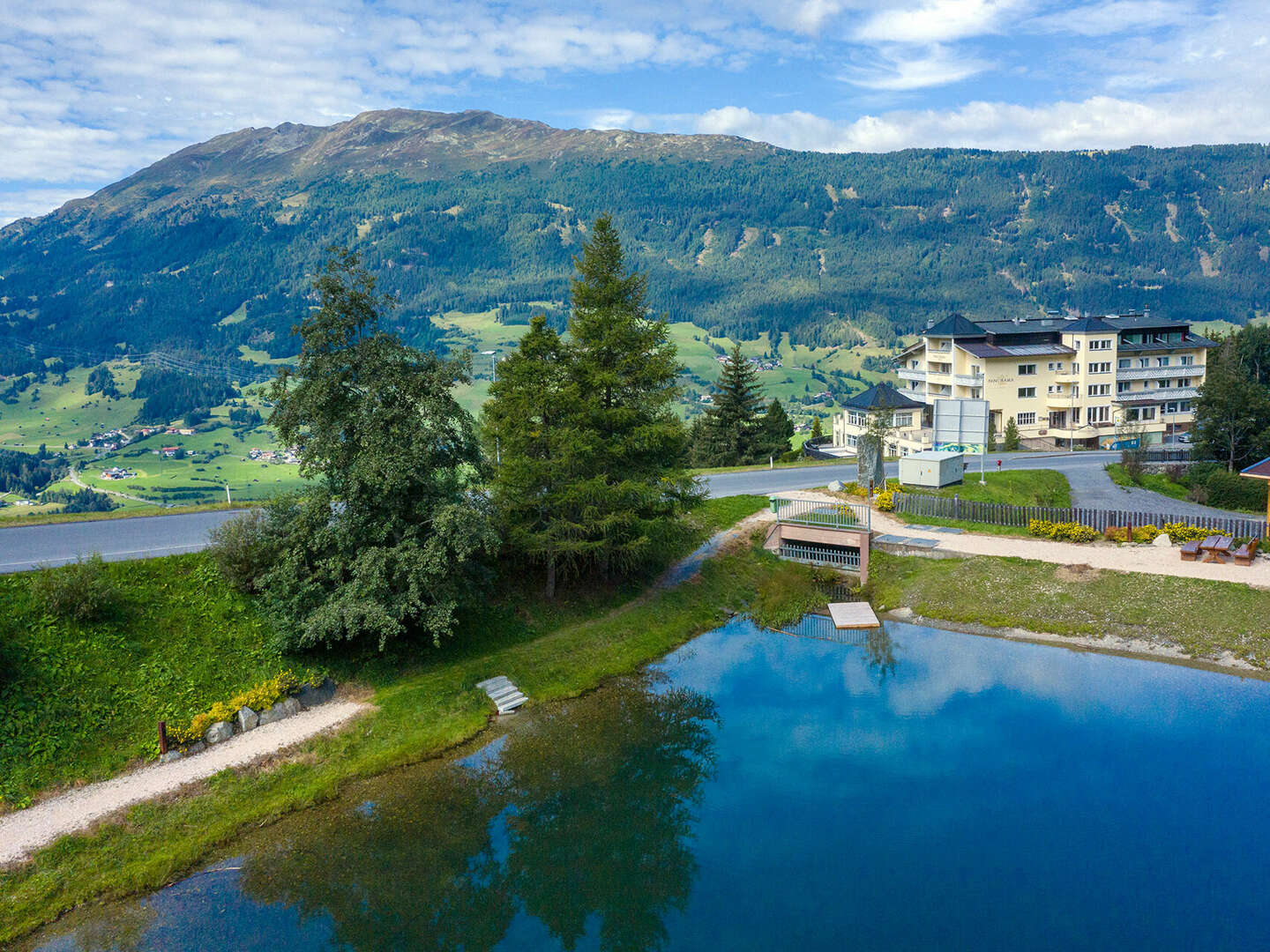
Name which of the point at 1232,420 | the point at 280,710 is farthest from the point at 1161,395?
the point at 280,710

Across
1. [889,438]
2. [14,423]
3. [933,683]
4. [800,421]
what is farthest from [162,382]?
[933,683]

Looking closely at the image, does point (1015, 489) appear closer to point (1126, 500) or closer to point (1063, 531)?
point (1126, 500)

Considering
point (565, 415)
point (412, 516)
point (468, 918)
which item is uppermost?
point (565, 415)

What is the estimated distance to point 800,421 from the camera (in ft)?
593

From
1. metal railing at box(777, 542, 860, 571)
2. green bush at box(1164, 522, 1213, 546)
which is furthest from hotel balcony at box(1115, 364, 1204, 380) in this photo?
metal railing at box(777, 542, 860, 571)

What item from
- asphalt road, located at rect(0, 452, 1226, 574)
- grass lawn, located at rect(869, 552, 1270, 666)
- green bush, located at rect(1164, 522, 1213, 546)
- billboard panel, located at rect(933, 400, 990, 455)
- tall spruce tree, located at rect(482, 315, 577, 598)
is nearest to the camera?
asphalt road, located at rect(0, 452, 1226, 574)

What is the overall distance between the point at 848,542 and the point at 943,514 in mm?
7068

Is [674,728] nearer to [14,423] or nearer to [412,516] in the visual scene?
[412,516]

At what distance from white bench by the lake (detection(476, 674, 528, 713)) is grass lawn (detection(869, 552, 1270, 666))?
18.2m

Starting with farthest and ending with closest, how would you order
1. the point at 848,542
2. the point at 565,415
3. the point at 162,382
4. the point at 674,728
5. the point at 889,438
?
the point at 162,382, the point at 889,438, the point at 848,542, the point at 565,415, the point at 674,728

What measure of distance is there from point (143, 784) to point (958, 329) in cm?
7786

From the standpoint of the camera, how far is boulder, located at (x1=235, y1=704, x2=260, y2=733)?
79.7 ft

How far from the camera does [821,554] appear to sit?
1661 inches

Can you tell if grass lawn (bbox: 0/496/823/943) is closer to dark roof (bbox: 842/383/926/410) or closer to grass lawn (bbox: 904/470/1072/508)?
grass lawn (bbox: 904/470/1072/508)
